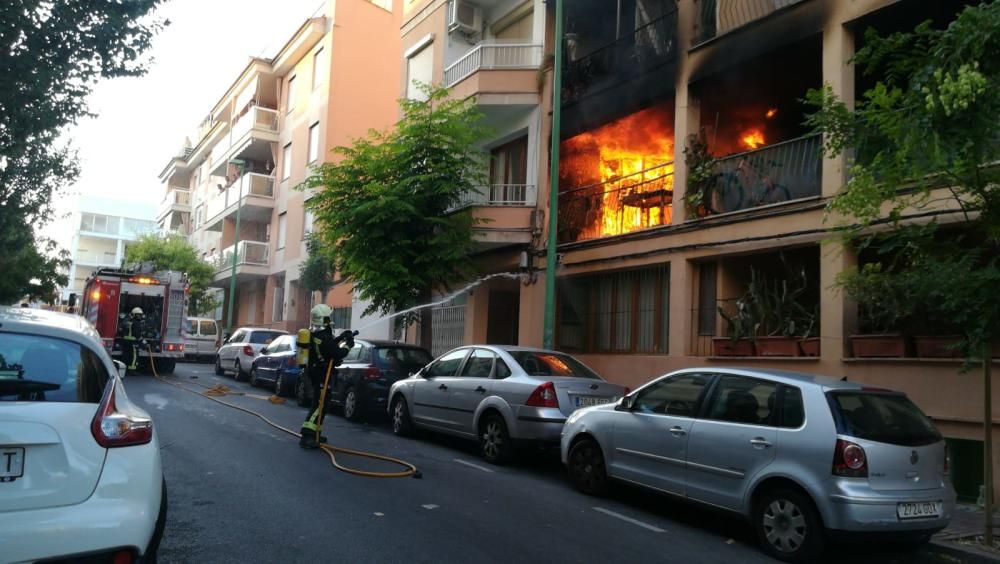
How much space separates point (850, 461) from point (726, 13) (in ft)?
30.0

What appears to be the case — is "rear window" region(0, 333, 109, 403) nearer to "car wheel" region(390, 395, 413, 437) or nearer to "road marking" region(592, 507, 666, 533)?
"road marking" region(592, 507, 666, 533)

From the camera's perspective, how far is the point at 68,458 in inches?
142

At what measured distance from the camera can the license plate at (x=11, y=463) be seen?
3454mm

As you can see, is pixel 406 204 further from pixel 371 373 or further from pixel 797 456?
pixel 797 456

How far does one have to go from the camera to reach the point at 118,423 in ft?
12.8

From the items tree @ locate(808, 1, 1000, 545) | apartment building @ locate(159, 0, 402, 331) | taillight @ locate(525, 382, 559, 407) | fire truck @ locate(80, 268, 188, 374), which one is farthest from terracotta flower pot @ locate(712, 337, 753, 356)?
apartment building @ locate(159, 0, 402, 331)

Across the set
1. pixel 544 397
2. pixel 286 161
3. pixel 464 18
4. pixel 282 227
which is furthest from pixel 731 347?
pixel 286 161

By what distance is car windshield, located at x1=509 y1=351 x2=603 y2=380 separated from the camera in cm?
940

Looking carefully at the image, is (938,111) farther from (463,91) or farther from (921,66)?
(463,91)

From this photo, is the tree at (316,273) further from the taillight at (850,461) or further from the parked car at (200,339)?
the taillight at (850,461)

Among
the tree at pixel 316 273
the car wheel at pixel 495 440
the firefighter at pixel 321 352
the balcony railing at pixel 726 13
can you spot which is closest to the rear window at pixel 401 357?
the firefighter at pixel 321 352

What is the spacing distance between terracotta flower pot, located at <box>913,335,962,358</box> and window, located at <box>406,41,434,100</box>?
13.5 m

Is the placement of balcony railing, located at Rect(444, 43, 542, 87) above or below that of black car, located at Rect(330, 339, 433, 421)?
above

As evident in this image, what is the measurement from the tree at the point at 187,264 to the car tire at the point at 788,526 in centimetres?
3284
